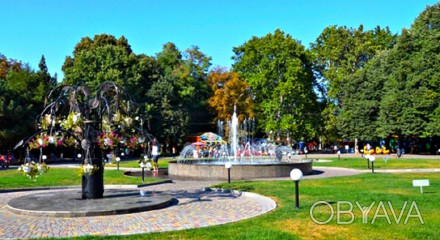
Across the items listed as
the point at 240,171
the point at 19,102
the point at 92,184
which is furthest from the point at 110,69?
the point at 92,184

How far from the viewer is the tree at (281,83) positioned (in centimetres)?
5650

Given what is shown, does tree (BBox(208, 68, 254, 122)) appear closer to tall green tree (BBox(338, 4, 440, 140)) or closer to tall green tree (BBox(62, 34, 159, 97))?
tall green tree (BBox(62, 34, 159, 97))

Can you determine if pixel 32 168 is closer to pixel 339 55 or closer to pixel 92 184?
pixel 92 184

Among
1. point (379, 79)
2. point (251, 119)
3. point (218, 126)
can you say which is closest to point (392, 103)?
point (379, 79)

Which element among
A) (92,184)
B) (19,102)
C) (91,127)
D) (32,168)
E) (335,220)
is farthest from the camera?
(19,102)

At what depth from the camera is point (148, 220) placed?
1021cm

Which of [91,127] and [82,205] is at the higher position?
[91,127]

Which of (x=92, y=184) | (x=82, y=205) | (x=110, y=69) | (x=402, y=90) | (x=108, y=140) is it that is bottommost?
(x=82, y=205)

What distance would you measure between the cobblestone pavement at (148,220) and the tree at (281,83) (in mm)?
43625

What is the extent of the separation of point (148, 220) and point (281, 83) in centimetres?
4801

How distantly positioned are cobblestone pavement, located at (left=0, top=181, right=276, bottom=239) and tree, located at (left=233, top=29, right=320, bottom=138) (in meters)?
43.6

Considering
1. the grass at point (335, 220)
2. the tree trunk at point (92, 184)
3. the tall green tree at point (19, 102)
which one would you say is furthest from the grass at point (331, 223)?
the tall green tree at point (19, 102)

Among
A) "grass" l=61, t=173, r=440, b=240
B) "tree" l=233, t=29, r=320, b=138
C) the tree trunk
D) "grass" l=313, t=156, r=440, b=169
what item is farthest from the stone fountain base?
"tree" l=233, t=29, r=320, b=138

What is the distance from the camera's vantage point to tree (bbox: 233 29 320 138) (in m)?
56.5
